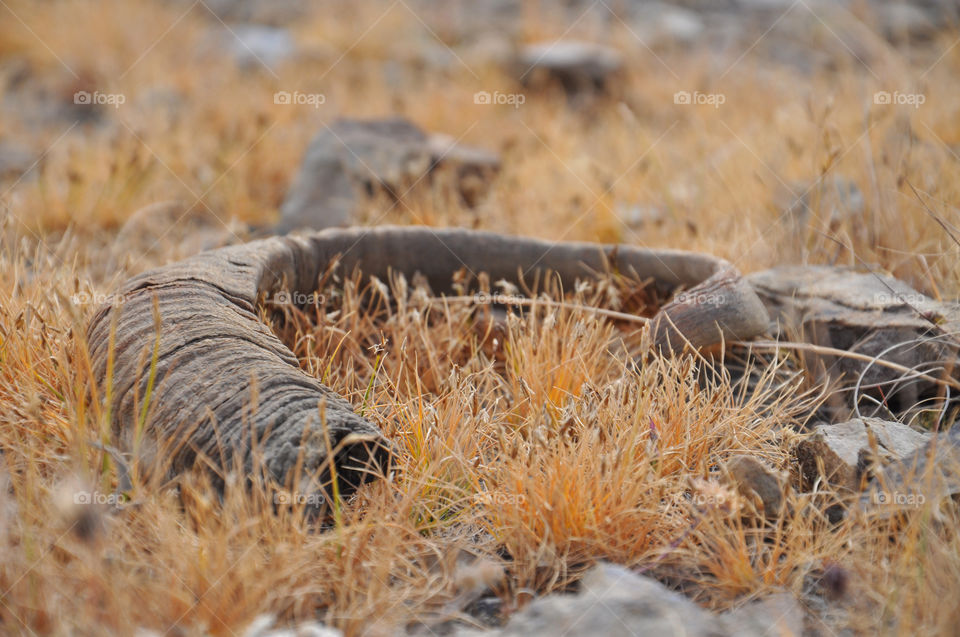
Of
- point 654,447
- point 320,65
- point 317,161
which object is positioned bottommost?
point 654,447

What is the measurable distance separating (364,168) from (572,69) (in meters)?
3.45

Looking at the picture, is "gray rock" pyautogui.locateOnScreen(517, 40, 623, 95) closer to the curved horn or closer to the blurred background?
the blurred background

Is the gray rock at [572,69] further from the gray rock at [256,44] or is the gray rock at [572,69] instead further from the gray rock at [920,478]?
the gray rock at [920,478]

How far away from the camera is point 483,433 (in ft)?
7.56

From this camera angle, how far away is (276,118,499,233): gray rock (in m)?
4.55

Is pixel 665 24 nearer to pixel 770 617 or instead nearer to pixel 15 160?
pixel 15 160

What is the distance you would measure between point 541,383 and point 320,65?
6.06 metres

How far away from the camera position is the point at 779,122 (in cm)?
496

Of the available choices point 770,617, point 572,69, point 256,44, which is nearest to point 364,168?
point 572,69

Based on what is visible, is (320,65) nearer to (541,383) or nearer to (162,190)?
(162,190)

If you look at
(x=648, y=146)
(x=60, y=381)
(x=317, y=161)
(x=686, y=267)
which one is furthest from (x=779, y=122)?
(x=60, y=381)

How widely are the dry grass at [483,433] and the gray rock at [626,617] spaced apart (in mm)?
118

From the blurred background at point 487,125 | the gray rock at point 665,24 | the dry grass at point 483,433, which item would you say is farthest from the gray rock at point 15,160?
the gray rock at point 665,24

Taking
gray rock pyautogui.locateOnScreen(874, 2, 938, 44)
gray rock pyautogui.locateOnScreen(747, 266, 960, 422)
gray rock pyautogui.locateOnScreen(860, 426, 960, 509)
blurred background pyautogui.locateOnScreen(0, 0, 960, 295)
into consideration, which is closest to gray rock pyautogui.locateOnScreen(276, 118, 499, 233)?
blurred background pyautogui.locateOnScreen(0, 0, 960, 295)
